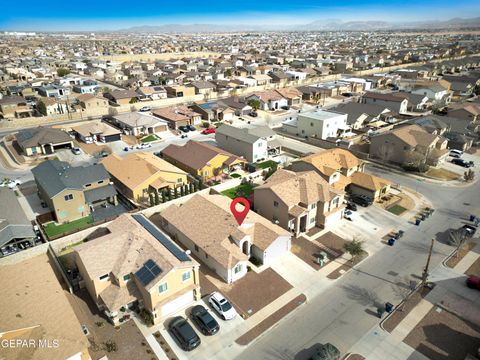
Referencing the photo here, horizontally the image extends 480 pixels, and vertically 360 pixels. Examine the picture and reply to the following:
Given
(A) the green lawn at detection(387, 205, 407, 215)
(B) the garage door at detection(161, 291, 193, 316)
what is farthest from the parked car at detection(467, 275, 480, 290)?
(B) the garage door at detection(161, 291, 193, 316)

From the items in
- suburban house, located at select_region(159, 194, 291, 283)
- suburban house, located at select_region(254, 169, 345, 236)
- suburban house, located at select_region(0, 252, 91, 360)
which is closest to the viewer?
suburban house, located at select_region(0, 252, 91, 360)

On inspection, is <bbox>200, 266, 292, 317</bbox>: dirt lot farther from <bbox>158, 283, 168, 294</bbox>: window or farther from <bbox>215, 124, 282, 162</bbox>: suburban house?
<bbox>215, 124, 282, 162</bbox>: suburban house

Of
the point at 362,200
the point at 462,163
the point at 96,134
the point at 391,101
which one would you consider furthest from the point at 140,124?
the point at 391,101

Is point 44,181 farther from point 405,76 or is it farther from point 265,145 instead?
point 405,76

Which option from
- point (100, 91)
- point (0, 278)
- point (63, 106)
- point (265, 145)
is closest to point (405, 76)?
point (265, 145)

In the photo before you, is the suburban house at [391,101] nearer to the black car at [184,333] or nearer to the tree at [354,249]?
the tree at [354,249]

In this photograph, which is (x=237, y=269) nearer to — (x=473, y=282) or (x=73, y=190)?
(x=473, y=282)

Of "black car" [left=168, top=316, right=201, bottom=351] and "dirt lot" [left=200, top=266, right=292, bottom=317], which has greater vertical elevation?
"black car" [left=168, top=316, right=201, bottom=351]
